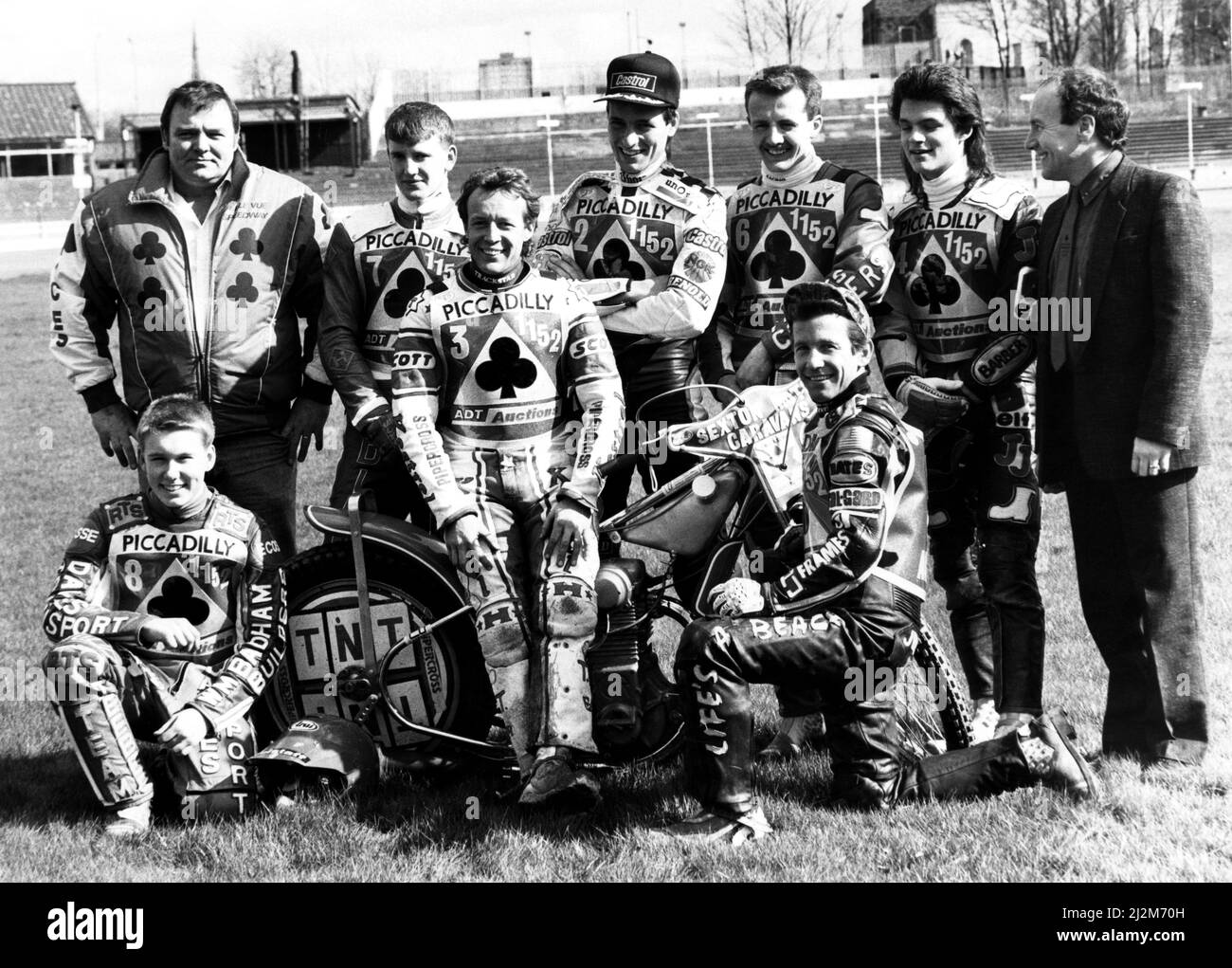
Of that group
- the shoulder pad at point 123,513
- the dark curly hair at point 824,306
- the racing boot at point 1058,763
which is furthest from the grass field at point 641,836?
the dark curly hair at point 824,306

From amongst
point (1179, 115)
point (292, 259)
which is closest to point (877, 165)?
point (1179, 115)

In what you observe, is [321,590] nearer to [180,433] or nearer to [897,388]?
[180,433]

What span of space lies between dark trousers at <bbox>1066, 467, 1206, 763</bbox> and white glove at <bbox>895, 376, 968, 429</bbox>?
56cm

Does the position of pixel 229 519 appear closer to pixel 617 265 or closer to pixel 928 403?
pixel 617 265

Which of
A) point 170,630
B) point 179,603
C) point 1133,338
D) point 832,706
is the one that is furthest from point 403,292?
point 1133,338

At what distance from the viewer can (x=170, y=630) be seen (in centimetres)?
459

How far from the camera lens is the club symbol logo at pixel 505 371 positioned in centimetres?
482

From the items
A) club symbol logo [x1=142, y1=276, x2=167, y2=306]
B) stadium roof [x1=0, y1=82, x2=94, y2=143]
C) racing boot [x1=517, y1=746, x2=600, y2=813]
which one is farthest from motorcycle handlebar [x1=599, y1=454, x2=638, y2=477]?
stadium roof [x1=0, y1=82, x2=94, y2=143]

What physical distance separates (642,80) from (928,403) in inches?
64.1

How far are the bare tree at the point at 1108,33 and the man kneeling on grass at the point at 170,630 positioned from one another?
3710 cm

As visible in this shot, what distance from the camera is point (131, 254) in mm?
5250

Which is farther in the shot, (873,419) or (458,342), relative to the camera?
(458,342)
